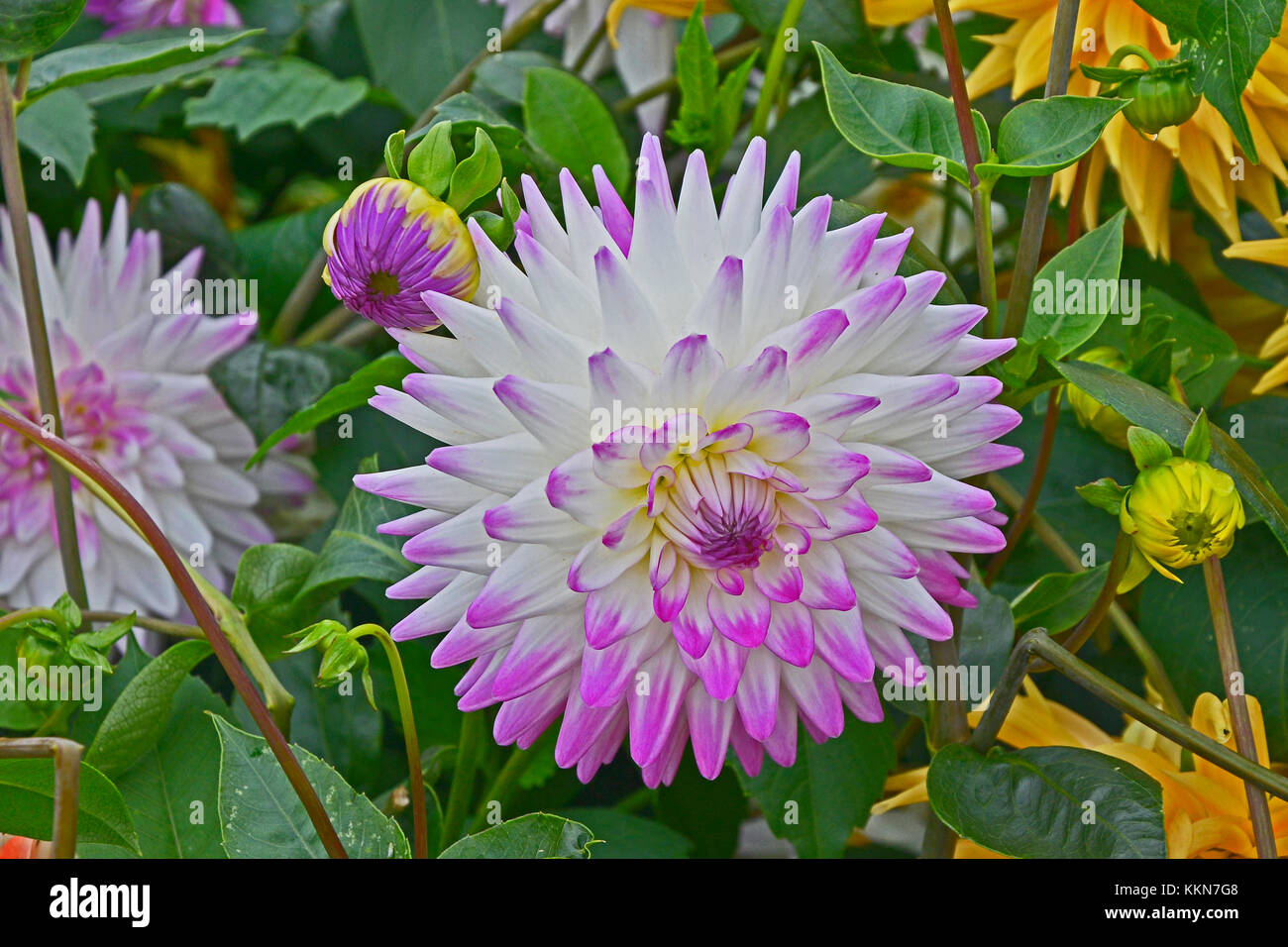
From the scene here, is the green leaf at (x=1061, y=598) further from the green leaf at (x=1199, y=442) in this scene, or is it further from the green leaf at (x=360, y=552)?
the green leaf at (x=360, y=552)

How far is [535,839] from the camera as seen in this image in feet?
0.86

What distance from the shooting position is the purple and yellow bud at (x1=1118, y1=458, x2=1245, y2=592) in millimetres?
253

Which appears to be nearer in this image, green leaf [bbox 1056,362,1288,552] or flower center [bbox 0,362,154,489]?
green leaf [bbox 1056,362,1288,552]

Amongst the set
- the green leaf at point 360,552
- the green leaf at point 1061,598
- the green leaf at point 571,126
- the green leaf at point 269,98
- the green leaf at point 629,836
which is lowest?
the green leaf at point 629,836

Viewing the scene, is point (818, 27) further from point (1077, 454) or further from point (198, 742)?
point (198, 742)

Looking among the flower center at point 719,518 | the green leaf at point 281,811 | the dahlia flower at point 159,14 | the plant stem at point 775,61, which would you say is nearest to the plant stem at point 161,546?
the green leaf at point 281,811

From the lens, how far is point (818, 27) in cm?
36

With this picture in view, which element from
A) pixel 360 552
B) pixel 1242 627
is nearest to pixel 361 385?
pixel 360 552

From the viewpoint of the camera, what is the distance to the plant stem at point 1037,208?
0.28 m

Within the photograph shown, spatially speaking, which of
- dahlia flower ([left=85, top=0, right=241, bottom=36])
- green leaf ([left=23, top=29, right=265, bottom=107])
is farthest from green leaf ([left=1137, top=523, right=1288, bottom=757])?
dahlia flower ([left=85, top=0, right=241, bottom=36])

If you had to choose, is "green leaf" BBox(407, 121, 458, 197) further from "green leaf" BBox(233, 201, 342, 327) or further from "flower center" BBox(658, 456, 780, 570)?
"green leaf" BBox(233, 201, 342, 327)

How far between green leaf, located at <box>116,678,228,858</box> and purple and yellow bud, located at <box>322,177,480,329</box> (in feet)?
0.41

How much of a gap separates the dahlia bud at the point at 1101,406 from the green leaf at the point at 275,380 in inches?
9.8
